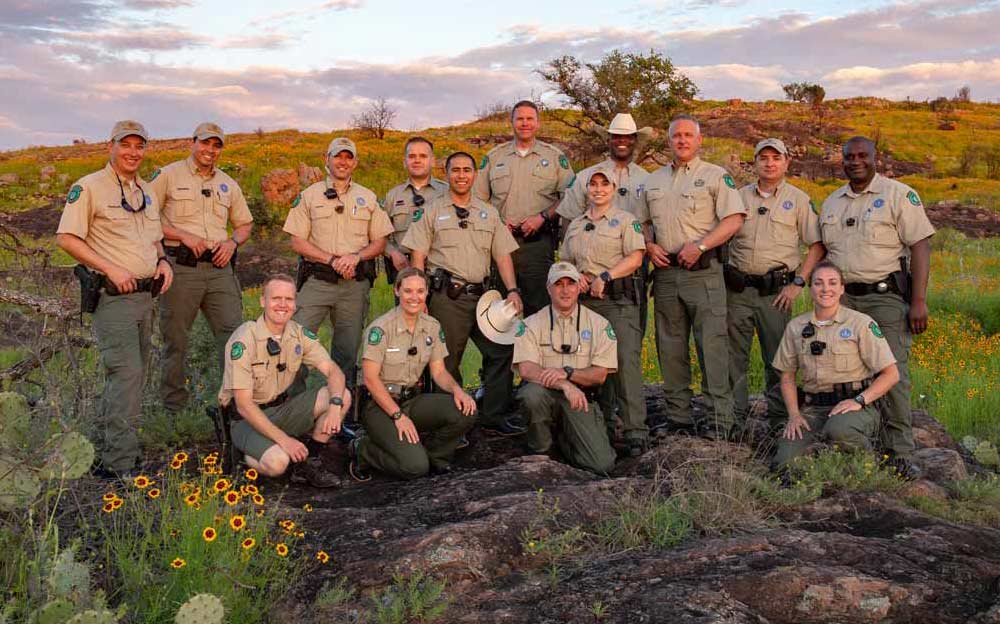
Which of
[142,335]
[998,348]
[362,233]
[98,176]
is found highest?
[98,176]

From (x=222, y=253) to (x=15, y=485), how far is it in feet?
10.7

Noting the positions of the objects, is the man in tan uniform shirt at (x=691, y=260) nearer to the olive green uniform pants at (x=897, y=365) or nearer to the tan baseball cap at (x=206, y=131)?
the olive green uniform pants at (x=897, y=365)

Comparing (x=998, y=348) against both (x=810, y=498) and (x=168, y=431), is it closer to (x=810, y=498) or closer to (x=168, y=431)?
(x=810, y=498)

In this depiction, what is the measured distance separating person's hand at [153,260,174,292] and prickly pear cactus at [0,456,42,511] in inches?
97.9

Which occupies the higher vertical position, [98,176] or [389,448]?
[98,176]

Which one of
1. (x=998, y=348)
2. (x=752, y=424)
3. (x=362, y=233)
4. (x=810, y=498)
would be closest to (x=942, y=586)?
(x=810, y=498)

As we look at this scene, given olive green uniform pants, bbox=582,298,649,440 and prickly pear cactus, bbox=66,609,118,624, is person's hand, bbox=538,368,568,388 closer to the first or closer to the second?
olive green uniform pants, bbox=582,298,649,440

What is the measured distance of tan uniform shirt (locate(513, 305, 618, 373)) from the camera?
7.02 metres

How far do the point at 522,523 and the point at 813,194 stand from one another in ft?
98.7

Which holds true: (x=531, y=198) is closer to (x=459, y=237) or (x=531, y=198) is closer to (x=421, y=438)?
(x=459, y=237)

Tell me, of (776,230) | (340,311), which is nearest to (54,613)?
(340,311)

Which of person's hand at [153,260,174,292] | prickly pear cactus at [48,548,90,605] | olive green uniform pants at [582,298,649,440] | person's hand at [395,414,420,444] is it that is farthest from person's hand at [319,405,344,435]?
prickly pear cactus at [48,548,90,605]

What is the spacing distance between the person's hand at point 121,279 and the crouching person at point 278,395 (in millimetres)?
912

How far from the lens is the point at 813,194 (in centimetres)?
3247
